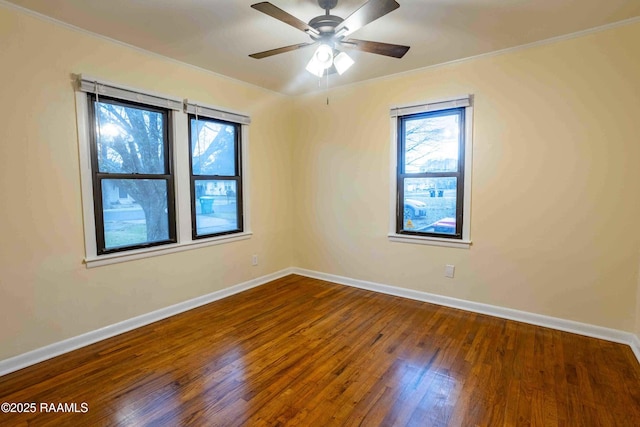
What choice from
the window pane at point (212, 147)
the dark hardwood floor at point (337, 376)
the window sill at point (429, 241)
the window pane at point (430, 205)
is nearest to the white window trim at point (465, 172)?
the window sill at point (429, 241)

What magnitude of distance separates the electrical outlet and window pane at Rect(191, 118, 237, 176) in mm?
2624

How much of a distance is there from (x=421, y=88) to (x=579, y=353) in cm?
274

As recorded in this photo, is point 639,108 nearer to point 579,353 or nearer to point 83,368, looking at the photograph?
point 579,353

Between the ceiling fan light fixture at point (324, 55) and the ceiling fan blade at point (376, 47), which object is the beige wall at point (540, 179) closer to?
the ceiling fan blade at point (376, 47)

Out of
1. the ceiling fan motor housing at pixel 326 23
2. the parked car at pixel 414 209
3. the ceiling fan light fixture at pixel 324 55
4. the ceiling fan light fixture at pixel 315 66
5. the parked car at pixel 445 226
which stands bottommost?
the parked car at pixel 445 226

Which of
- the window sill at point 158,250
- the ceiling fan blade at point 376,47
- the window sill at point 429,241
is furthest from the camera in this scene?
the window sill at point 429,241

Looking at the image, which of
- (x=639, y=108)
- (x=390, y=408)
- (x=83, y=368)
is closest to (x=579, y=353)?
(x=390, y=408)

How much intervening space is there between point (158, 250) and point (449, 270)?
2.94 metres

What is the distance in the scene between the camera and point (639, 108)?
2523 millimetres

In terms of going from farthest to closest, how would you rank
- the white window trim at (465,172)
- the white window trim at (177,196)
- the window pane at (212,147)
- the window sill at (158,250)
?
the window pane at (212,147)
the white window trim at (465,172)
the window sill at (158,250)
the white window trim at (177,196)

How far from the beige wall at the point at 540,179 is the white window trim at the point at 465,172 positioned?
6cm

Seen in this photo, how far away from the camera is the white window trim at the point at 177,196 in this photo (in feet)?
8.59

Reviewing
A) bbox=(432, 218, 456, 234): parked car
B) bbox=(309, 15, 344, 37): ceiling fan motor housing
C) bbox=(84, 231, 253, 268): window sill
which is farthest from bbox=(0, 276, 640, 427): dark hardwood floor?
bbox=(309, 15, 344, 37): ceiling fan motor housing

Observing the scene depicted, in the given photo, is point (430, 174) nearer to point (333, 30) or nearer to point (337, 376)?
point (333, 30)
